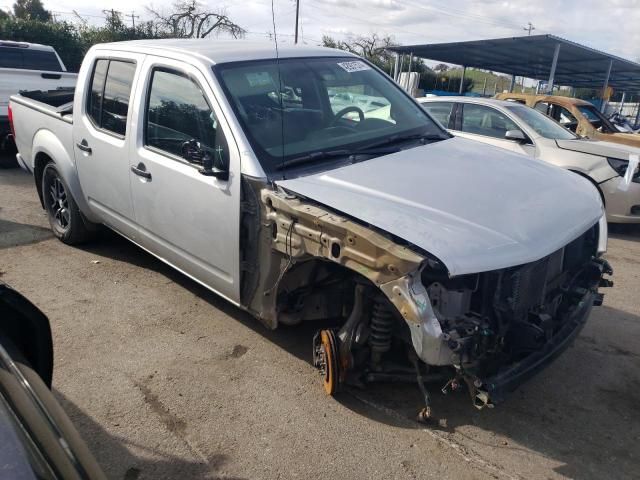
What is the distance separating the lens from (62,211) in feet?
18.3

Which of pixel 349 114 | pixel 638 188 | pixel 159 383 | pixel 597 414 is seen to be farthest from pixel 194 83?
pixel 638 188

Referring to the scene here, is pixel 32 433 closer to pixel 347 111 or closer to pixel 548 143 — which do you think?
pixel 347 111

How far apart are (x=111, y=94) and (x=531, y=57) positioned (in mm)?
21047

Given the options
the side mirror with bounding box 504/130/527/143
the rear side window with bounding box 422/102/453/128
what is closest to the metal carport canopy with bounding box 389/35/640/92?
the rear side window with bounding box 422/102/453/128

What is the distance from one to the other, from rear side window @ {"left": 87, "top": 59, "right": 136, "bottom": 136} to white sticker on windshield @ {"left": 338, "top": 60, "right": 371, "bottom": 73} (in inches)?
64.2

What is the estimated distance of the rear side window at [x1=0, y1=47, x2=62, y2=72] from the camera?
9820mm

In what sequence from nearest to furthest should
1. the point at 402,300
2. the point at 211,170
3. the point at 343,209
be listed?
the point at 402,300
the point at 343,209
the point at 211,170

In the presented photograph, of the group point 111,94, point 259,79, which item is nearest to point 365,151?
point 259,79

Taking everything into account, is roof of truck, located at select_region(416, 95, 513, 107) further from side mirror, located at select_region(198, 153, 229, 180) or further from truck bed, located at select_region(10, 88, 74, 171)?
side mirror, located at select_region(198, 153, 229, 180)

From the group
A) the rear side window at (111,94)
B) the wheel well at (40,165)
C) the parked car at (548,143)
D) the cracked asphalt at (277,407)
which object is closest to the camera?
the cracked asphalt at (277,407)

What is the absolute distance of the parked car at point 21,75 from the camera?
8734 mm

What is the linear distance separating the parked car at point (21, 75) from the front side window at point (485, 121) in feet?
21.4

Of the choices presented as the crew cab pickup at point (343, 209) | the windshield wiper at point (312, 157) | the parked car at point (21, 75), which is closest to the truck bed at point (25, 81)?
the parked car at point (21, 75)

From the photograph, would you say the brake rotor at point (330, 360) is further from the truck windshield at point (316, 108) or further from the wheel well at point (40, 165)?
the wheel well at point (40, 165)
